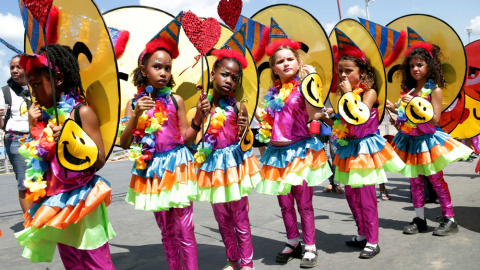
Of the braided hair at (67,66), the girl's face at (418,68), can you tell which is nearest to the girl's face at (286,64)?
the girl's face at (418,68)

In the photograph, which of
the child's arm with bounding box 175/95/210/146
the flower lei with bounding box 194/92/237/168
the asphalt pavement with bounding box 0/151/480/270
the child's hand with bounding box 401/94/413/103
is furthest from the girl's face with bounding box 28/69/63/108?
the child's hand with bounding box 401/94/413/103

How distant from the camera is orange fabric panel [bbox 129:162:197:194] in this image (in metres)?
3.12

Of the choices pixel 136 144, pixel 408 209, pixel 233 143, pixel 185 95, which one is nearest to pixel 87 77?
pixel 136 144

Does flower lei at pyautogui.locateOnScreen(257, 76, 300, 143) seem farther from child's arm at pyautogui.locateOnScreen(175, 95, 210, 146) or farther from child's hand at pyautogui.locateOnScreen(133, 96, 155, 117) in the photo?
child's hand at pyautogui.locateOnScreen(133, 96, 155, 117)

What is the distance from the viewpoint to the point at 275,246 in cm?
454

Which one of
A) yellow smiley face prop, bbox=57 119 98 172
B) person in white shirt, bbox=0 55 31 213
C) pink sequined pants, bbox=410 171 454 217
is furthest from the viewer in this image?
person in white shirt, bbox=0 55 31 213

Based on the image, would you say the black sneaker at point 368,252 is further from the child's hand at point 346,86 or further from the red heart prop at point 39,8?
the red heart prop at point 39,8

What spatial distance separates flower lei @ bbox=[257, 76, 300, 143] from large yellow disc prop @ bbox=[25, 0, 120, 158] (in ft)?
5.94

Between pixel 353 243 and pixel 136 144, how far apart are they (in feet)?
8.30

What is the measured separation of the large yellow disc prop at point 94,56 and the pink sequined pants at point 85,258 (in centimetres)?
61

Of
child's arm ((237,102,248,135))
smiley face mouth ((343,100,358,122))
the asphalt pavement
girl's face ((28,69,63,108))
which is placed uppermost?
girl's face ((28,69,63,108))

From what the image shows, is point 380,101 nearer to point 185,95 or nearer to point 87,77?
point 185,95

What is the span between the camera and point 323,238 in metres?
4.72

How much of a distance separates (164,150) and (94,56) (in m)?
1.02
